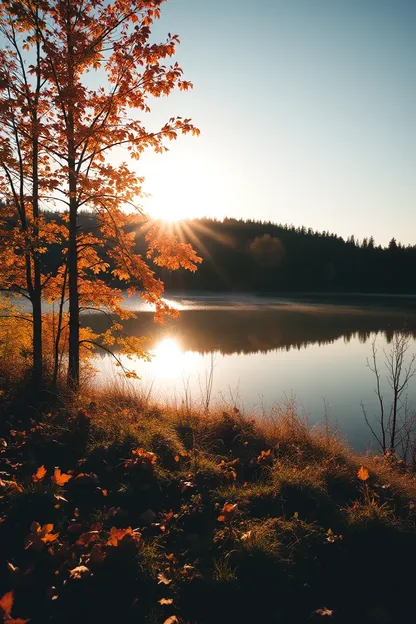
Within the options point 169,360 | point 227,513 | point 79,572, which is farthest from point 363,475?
point 169,360

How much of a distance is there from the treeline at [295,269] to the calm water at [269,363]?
206 ft

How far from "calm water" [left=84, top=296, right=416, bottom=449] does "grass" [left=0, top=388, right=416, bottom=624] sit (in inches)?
90.7

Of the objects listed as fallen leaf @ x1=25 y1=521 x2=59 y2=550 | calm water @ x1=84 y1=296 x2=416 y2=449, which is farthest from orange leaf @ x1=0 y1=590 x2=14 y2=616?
calm water @ x1=84 y1=296 x2=416 y2=449

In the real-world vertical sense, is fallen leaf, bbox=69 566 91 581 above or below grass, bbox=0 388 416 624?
above

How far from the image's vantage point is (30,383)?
7.39 metres

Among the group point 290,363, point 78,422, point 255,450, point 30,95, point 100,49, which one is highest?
point 100,49

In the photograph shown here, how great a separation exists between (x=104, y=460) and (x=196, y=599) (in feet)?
7.26

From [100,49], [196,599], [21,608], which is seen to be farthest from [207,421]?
[100,49]

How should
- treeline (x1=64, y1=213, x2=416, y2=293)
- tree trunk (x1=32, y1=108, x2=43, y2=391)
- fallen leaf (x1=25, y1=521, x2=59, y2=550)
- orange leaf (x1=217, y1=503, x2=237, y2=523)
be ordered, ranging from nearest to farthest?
fallen leaf (x1=25, y1=521, x2=59, y2=550) → orange leaf (x1=217, y1=503, x2=237, y2=523) → tree trunk (x1=32, y1=108, x2=43, y2=391) → treeline (x1=64, y1=213, x2=416, y2=293)

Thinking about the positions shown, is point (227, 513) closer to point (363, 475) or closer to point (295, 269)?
point (363, 475)

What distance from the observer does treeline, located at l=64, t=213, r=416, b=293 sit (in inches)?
4230

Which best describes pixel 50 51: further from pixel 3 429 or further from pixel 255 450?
pixel 255 450

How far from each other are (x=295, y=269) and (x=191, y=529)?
4644 inches

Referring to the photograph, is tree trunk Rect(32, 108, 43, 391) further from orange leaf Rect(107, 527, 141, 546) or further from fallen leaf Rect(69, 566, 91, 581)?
fallen leaf Rect(69, 566, 91, 581)
